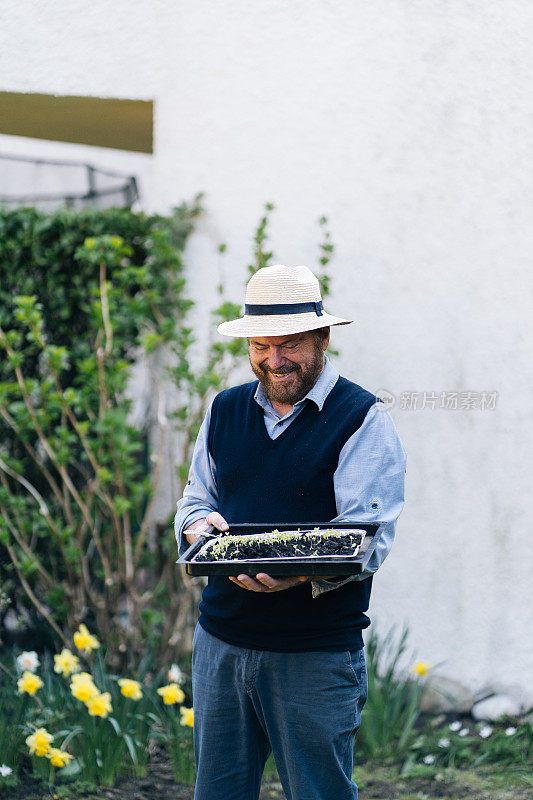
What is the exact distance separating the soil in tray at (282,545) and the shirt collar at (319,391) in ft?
1.23

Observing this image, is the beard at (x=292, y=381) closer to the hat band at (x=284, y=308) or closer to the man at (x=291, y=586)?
the man at (x=291, y=586)

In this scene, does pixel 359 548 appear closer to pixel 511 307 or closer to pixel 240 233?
pixel 511 307

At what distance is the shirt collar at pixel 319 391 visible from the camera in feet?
7.74

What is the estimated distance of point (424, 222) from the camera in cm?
411

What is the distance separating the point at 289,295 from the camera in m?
2.38

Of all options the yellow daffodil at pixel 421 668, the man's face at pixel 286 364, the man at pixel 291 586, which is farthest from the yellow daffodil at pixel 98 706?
the man's face at pixel 286 364

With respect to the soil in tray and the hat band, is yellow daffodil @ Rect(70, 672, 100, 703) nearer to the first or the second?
the soil in tray

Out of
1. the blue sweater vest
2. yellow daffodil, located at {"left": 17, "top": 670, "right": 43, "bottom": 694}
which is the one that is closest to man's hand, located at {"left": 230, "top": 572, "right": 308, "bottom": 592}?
the blue sweater vest

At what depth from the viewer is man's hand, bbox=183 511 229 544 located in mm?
2289

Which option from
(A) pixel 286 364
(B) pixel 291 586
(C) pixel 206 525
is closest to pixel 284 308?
(A) pixel 286 364

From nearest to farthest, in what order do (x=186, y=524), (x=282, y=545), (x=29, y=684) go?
(x=282, y=545) < (x=186, y=524) < (x=29, y=684)

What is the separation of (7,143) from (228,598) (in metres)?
6.84

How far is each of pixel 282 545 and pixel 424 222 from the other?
2389 mm

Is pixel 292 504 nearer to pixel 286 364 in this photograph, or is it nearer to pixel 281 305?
pixel 286 364
